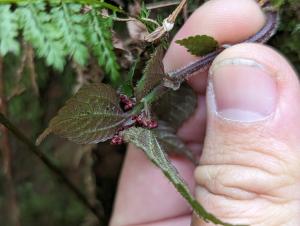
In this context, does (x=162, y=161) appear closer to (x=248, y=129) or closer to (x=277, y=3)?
(x=248, y=129)

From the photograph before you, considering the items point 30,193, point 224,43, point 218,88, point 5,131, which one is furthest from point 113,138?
point 30,193

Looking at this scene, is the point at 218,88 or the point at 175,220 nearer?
the point at 218,88

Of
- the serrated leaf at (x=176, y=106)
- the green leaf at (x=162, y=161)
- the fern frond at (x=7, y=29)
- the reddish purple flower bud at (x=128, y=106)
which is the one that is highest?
the fern frond at (x=7, y=29)

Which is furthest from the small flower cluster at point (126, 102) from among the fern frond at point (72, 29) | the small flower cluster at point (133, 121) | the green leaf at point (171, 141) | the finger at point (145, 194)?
the finger at point (145, 194)

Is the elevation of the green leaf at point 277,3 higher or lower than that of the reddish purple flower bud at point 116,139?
higher

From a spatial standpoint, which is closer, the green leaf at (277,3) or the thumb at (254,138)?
the thumb at (254,138)

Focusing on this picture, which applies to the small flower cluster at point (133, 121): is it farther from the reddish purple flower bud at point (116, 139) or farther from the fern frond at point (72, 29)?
the fern frond at point (72, 29)

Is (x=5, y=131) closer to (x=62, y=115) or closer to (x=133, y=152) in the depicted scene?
(x=133, y=152)

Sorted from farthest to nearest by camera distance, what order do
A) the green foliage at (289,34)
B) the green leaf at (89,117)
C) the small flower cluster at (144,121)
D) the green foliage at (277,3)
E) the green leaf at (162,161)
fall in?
the green foliage at (289,34) < the green foliage at (277,3) < the small flower cluster at (144,121) < the green leaf at (89,117) < the green leaf at (162,161)

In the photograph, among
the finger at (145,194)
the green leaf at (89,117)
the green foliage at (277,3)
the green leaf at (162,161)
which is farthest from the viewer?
the finger at (145,194)
